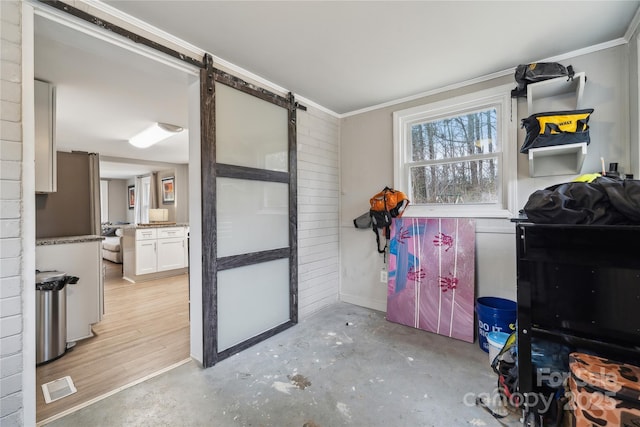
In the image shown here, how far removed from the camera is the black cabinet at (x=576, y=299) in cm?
144

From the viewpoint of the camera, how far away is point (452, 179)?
295 centimetres

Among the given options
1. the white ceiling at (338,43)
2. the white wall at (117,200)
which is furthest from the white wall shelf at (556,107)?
the white wall at (117,200)

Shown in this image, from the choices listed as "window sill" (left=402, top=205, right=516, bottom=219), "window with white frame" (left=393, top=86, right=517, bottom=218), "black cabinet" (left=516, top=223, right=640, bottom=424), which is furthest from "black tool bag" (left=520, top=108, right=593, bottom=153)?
"black cabinet" (left=516, top=223, right=640, bottom=424)

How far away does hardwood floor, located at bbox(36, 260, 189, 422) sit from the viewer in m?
1.94

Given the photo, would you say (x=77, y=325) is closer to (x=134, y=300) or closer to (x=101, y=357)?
(x=101, y=357)

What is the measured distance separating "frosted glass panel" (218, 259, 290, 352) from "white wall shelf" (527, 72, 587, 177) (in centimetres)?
245

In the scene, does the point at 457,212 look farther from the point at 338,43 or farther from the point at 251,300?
the point at 251,300

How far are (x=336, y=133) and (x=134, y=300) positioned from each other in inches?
141

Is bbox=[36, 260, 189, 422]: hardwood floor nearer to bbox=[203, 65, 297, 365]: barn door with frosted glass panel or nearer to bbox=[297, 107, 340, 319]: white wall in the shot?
bbox=[203, 65, 297, 365]: barn door with frosted glass panel

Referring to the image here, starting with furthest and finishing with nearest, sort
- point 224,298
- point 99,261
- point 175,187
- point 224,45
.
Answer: point 175,187 → point 99,261 → point 224,298 → point 224,45

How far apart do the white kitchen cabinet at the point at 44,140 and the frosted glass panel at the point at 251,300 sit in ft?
5.65

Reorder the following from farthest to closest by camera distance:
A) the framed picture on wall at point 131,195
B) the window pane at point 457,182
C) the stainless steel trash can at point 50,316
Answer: the framed picture on wall at point 131,195 < the window pane at point 457,182 < the stainless steel trash can at point 50,316

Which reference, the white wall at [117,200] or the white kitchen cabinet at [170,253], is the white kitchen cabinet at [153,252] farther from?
the white wall at [117,200]

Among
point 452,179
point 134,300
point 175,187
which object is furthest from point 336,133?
point 175,187
